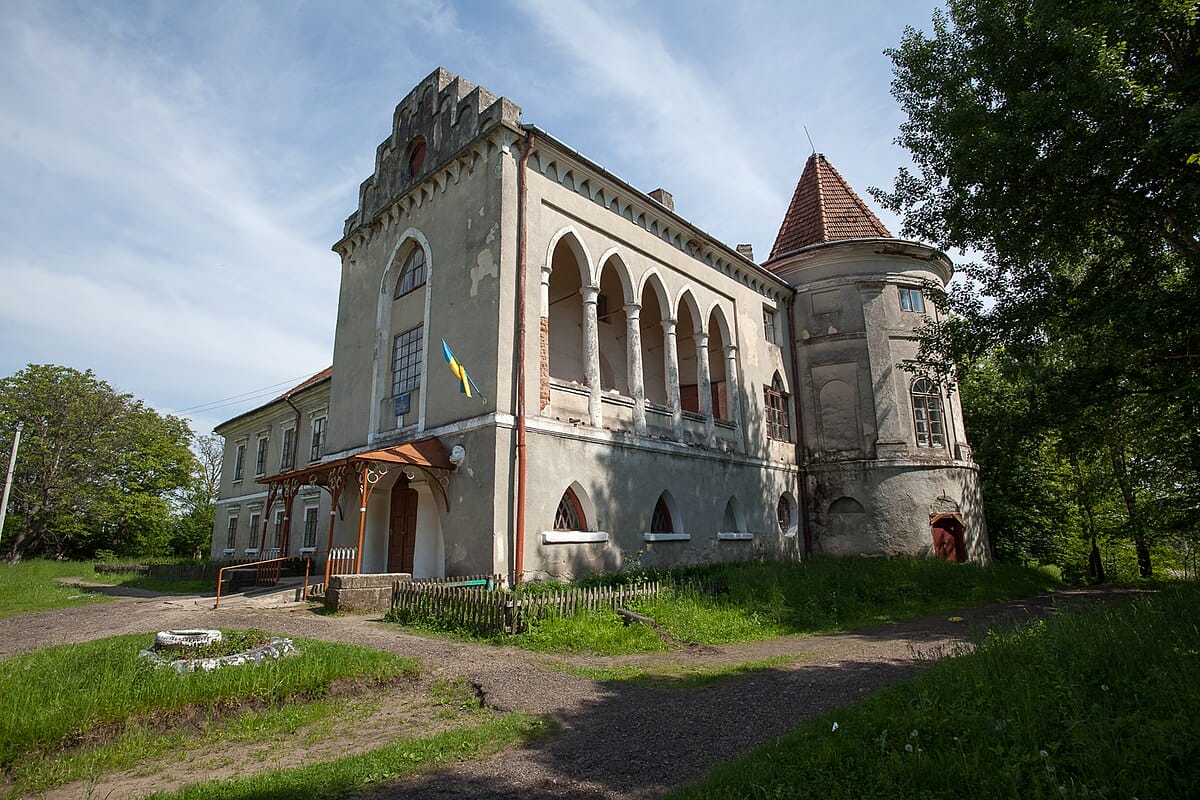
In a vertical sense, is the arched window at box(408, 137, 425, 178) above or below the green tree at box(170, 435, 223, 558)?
above

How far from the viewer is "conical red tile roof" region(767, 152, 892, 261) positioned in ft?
73.4

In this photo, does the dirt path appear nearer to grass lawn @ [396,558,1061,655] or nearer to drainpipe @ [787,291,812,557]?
grass lawn @ [396,558,1061,655]

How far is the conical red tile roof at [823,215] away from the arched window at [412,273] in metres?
12.4

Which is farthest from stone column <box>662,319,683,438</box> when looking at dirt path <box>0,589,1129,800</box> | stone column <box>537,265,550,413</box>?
dirt path <box>0,589,1129,800</box>

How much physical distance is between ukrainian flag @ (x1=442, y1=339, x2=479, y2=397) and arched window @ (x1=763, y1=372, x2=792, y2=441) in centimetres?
1024

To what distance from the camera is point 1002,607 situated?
14188 mm

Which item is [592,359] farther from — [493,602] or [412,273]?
[493,602]

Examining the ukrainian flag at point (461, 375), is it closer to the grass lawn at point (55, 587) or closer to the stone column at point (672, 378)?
the stone column at point (672, 378)

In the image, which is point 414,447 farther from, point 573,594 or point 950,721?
point 950,721

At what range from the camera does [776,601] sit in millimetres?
12336

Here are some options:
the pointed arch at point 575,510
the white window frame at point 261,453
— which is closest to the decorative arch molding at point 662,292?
the pointed arch at point 575,510

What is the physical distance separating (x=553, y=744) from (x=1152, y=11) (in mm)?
10471

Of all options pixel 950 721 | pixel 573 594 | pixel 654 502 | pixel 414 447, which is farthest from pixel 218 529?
pixel 950 721

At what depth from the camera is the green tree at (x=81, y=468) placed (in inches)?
1261
